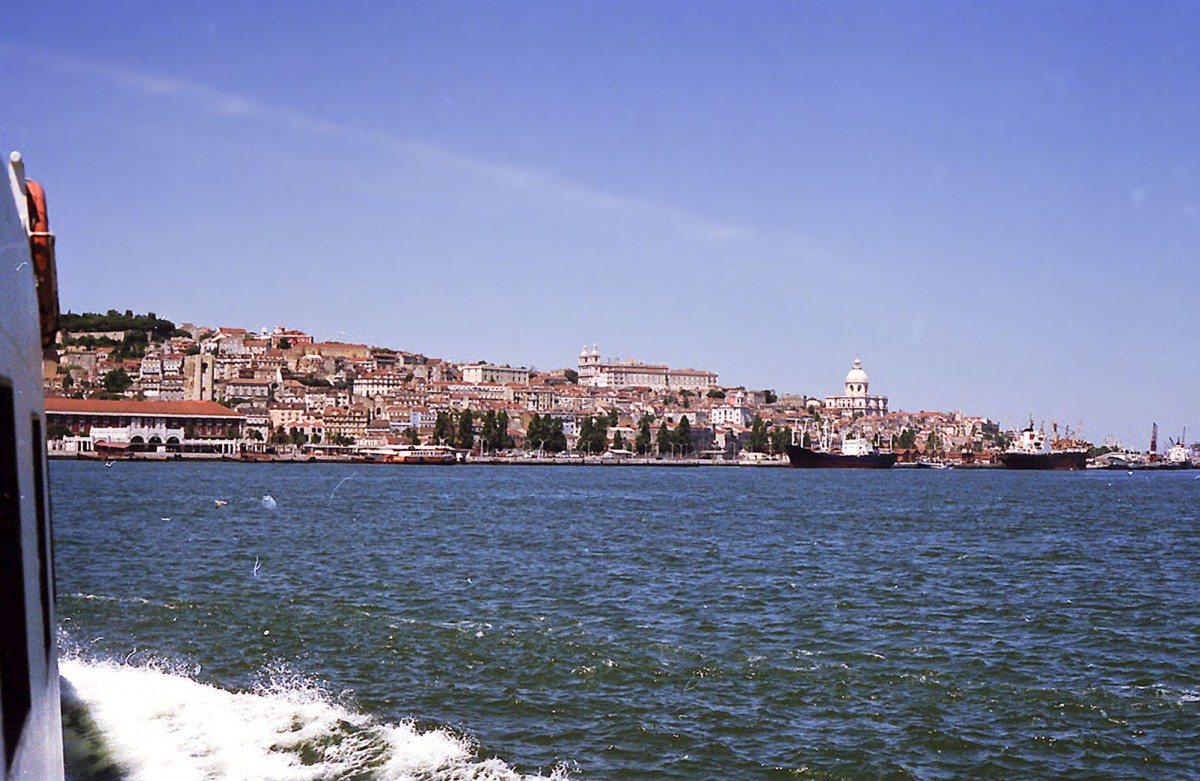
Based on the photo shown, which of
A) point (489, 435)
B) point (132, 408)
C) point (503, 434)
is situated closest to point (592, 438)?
point (503, 434)

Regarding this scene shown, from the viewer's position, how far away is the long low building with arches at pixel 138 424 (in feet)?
365

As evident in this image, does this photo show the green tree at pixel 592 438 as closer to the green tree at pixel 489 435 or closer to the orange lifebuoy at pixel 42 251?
the green tree at pixel 489 435

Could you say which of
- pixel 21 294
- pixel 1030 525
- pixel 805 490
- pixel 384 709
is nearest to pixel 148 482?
pixel 805 490

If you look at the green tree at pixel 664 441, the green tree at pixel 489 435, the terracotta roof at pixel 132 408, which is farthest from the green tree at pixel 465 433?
the green tree at pixel 664 441

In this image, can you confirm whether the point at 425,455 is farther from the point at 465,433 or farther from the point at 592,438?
the point at 592,438

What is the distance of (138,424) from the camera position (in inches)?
4567

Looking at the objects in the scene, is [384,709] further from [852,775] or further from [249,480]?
[249,480]

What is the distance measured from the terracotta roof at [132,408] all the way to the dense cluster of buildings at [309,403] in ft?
0.56

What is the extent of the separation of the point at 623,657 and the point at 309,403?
14130 cm

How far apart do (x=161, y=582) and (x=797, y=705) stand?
39.5 feet

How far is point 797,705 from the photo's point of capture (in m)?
11.2

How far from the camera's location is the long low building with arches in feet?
365

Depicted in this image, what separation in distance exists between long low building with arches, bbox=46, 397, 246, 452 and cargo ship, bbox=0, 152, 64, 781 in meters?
110

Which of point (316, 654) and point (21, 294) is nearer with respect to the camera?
point (21, 294)
